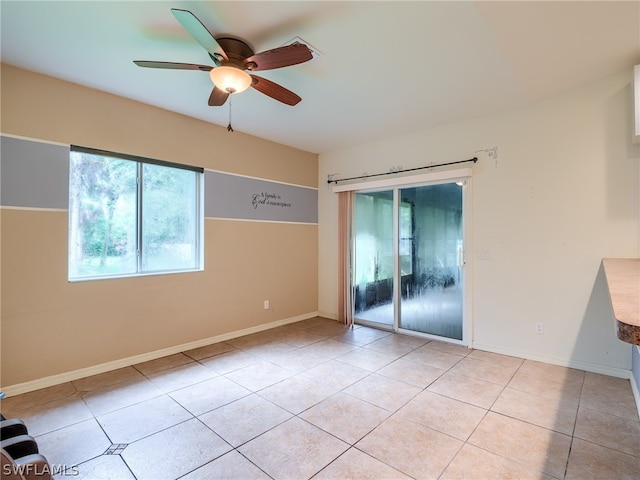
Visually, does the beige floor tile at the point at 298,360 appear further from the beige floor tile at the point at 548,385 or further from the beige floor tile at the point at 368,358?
the beige floor tile at the point at 548,385

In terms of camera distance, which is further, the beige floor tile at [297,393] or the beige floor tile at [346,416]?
the beige floor tile at [297,393]

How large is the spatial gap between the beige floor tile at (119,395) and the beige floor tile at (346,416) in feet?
4.48

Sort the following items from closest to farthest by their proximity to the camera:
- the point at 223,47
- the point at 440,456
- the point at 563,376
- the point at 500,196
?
the point at 440,456 < the point at 223,47 < the point at 563,376 < the point at 500,196

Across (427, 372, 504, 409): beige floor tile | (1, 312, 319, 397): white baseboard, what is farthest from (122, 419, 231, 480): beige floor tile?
(427, 372, 504, 409): beige floor tile

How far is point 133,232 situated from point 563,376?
444cm

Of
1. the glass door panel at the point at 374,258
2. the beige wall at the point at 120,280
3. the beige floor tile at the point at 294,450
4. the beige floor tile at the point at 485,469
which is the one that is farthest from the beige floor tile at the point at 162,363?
the beige floor tile at the point at 485,469

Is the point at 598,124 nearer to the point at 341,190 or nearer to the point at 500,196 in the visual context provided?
the point at 500,196

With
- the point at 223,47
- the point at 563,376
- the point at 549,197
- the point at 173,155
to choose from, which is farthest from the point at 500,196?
the point at 173,155

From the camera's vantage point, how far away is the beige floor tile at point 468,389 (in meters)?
2.54

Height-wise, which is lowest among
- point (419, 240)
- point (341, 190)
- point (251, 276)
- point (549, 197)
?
point (251, 276)

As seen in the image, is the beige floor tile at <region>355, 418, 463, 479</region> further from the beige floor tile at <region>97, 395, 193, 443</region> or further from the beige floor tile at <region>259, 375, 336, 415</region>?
the beige floor tile at <region>97, 395, 193, 443</region>

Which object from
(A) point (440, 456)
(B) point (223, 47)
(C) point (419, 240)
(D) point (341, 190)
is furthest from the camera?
(D) point (341, 190)

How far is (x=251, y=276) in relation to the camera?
4.35 m

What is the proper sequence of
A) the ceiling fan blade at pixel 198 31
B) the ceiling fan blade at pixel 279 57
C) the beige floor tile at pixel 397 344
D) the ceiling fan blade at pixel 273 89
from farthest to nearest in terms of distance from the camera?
1. the beige floor tile at pixel 397 344
2. the ceiling fan blade at pixel 273 89
3. the ceiling fan blade at pixel 279 57
4. the ceiling fan blade at pixel 198 31
